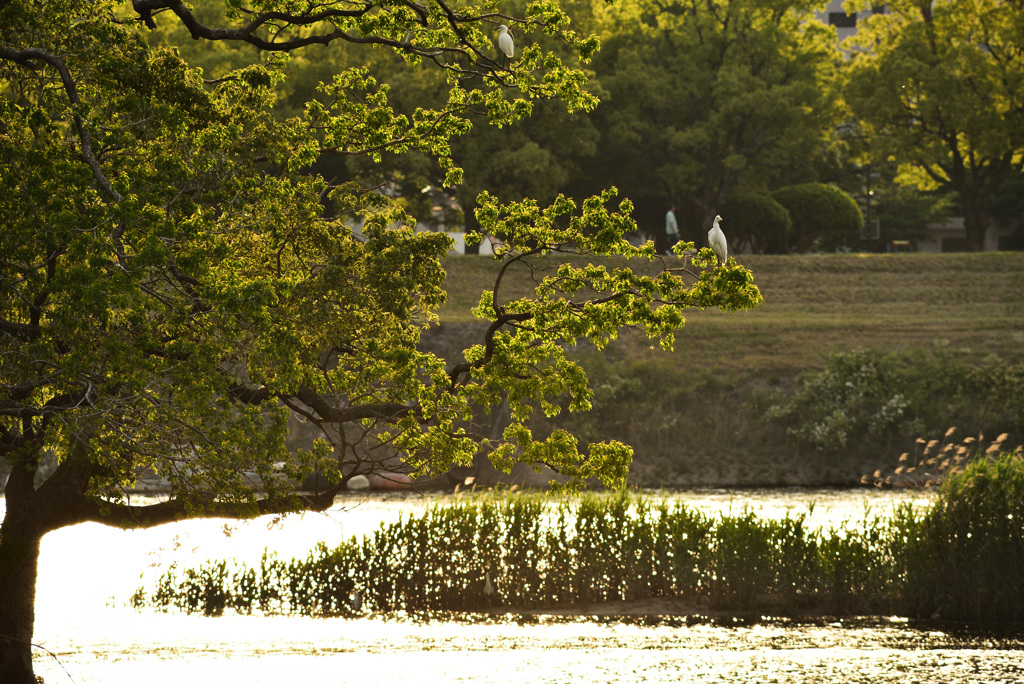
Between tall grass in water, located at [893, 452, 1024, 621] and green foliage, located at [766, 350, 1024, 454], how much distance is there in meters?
21.1

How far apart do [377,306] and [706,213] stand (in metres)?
46.7

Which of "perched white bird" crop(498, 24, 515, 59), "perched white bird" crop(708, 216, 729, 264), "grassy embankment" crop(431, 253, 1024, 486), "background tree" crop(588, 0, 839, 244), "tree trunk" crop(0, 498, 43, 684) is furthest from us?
"background tree" crop(588, 0, 839, 244)

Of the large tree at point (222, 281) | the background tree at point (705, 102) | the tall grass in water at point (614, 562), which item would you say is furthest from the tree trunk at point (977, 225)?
the large tree at point (222, 281)

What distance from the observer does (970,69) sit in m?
56.9

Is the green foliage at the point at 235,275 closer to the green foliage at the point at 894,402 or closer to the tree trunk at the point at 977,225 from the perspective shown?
the green foliage at the point at 894,402

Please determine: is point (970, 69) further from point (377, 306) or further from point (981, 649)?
point (377, 306)

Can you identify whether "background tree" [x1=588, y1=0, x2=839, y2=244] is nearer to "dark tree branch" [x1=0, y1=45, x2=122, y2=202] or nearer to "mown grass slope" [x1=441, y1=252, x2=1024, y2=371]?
"mown grass slope" [x1=441, y1=252, x2=1024, y2=371]

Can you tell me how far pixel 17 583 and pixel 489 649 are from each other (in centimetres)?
604

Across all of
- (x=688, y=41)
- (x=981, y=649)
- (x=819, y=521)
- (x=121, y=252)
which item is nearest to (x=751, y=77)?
(x=688, y=41)

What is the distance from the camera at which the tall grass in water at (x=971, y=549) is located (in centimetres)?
1652

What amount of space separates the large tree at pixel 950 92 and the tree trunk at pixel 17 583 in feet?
171

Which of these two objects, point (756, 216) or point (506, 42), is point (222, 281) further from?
point (756, 216)

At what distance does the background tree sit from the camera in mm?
57156

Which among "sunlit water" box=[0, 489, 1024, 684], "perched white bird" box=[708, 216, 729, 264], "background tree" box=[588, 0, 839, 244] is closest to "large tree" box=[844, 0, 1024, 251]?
"background tree" box=[588, 0, 839, 244]
